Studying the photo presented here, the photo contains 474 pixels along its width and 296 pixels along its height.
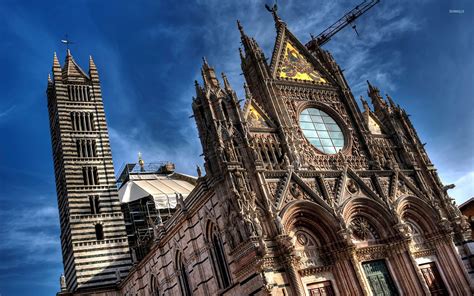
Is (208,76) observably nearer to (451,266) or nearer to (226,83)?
(226,83)

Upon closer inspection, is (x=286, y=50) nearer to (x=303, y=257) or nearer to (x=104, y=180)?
(x=303, y=257)

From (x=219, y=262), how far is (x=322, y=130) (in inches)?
Result: 377

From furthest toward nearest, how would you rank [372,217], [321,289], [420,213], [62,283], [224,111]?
1. [62,283]
2. [420,213]
3. [372,217]
4. [224,111]
5. [321,289]

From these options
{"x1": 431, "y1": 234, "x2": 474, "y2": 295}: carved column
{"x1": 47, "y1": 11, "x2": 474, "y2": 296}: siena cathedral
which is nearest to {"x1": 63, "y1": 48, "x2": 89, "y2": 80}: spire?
{"x1": 47, "y1": 11, "x2": 474, "y2": 296}: siena cathedral

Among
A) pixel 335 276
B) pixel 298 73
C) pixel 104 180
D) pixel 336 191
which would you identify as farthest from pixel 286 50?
pixel 104 180

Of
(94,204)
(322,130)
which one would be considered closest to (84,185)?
(94,204)

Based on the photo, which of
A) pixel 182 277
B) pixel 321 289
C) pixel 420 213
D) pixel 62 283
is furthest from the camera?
pixel 62 283

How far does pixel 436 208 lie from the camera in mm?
26484

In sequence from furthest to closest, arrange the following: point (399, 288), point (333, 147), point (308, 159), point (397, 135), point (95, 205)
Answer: point (95, 205)
point (397, 135)
point (333, 147)
point (308, 159)
point (399, 288)

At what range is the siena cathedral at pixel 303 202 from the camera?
2122 centimetres

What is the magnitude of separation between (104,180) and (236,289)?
22.4m

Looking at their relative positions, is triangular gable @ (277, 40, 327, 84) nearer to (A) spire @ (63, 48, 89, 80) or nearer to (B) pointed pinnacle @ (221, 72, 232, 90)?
(B) pointed pinnacle @ (221, 72, 232, 90)

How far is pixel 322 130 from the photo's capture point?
27703 millimetres

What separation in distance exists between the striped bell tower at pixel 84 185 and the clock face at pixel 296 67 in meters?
19.2
